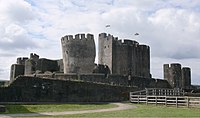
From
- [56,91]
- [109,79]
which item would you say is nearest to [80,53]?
[109,79]

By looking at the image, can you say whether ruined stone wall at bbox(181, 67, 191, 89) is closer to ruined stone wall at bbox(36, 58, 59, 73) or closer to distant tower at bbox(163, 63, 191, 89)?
distant tower at bbox(163, 63, 191, 89)

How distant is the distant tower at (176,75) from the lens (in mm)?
56125

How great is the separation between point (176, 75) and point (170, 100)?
29149 mm

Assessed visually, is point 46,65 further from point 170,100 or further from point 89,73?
point 170,100

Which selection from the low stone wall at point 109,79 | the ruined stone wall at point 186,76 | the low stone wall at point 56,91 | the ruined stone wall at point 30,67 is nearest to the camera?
the low stone wall at point 56,91

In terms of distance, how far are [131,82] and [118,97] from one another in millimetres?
8006

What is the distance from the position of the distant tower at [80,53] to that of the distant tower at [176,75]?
17346 mm

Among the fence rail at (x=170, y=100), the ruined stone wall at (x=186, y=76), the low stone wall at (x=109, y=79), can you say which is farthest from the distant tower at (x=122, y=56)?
the fence rail at (x=170, y=100)

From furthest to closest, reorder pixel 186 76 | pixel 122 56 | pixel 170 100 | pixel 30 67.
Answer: pixel 186 76 < pixel 122 56 < pixel 30 67 < pixel 170 100

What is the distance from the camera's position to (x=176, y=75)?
5609 cm

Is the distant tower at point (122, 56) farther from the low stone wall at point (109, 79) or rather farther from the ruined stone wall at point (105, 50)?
the low stone wall at point (109, 79)

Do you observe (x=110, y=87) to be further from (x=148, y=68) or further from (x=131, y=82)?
(x=148, y=68)

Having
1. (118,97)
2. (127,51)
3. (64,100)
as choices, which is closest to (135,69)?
(127,51)

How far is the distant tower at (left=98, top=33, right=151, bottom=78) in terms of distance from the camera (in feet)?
169
